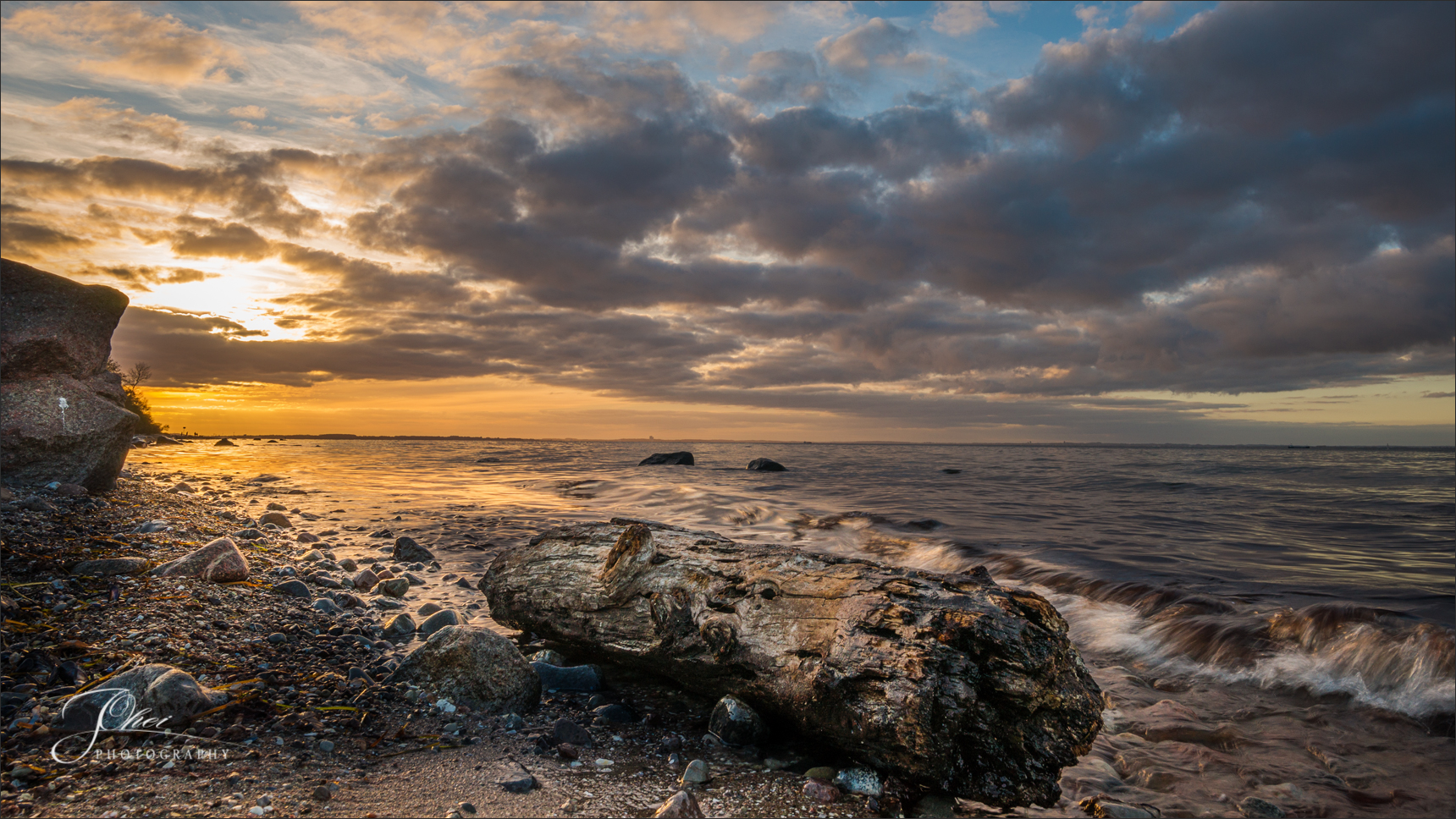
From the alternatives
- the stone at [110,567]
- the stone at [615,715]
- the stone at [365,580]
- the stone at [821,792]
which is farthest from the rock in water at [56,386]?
the stone at [821,792]

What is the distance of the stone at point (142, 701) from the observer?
118 inches

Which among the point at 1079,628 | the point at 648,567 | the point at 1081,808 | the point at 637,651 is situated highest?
the point at 648,567

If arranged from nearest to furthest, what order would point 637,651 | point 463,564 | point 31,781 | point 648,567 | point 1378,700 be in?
point 31,781
point 637,651
point 648,567
point 1378,700
point 463,564

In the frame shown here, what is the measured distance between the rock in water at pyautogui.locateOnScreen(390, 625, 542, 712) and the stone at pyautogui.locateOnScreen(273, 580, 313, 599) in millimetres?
2575

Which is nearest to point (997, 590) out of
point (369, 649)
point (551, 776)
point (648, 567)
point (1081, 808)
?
point (1081, 808)

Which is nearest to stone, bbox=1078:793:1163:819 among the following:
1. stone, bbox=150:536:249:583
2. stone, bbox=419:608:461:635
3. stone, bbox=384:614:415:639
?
stone, bbox=419:608:461:635

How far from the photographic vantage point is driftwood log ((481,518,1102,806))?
3.28m

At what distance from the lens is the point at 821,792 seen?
127 inches

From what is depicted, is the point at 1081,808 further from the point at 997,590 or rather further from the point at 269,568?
the point at 269,568

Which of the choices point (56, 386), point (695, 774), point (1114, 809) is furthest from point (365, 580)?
point (1114, 809)

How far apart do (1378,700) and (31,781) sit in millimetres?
9321

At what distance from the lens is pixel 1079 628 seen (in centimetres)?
741

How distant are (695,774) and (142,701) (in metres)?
2.99

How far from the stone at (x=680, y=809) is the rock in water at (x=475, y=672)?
60.6 inches
